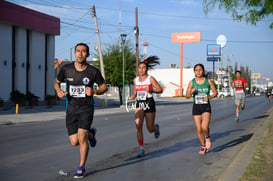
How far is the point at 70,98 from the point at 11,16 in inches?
1128

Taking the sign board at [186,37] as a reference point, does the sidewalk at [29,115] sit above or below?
below

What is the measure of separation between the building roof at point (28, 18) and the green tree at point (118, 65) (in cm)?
539

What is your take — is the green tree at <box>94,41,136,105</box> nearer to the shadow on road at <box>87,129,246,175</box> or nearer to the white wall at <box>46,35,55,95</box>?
→ the white wall at <box>46,35,55,95</box>

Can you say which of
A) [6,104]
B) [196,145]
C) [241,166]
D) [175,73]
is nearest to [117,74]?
[6,104]

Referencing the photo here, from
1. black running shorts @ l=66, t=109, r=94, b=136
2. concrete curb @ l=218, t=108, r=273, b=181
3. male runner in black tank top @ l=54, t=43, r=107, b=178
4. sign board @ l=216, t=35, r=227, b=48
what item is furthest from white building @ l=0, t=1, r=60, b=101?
sign board @ l=216, t=35, r=227, b=48

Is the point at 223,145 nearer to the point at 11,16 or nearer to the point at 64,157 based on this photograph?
the point at 64,157

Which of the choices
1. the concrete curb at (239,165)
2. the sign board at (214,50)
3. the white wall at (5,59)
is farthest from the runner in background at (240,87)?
the sign board at (214,50)

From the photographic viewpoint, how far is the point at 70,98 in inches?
249

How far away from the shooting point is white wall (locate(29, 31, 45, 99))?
121 ft

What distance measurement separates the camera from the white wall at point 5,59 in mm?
32812

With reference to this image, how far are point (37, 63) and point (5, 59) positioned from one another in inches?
196

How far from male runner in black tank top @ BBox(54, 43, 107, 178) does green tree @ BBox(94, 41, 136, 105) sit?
32515 mm

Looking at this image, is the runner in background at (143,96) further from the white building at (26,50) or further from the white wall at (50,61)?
the white wall at (50,61)

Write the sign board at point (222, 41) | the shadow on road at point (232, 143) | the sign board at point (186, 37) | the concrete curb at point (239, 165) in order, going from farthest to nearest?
the sign board at point (222, 41), the sign board at point (186, 37), the shadow on road at point (232, 143), the concrete curb at point (239, 165)
